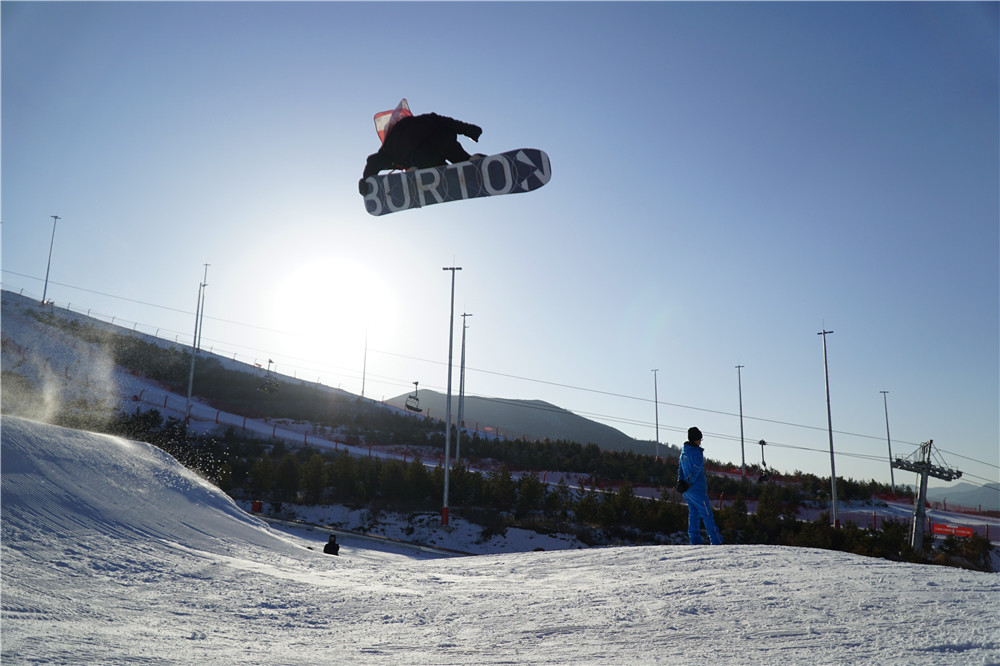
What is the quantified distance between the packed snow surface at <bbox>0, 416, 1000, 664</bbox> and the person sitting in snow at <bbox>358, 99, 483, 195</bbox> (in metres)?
5.28

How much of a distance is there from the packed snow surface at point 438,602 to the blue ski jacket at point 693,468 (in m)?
1.09

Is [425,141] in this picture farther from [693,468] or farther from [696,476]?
[696,476]

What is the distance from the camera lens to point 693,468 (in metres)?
8.98

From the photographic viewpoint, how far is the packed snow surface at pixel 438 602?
4.07 meters

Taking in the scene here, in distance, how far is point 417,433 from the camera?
42781mm

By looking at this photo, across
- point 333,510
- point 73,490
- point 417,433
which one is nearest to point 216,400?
point 417,433

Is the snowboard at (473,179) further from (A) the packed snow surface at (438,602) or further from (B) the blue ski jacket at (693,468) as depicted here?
(A) the packed snow surface at (438,602)

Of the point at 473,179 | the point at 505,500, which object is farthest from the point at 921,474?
the point at 473,179

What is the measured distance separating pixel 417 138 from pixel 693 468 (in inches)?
245

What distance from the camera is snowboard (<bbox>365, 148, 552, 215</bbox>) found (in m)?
7.50

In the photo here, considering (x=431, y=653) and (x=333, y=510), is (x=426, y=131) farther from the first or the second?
(x=333, y=510)

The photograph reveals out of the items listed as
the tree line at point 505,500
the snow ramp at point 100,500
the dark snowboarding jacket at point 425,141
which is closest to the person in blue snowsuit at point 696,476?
the dark snowboarding jacket at point 425,141

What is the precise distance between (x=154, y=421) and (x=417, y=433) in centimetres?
1675

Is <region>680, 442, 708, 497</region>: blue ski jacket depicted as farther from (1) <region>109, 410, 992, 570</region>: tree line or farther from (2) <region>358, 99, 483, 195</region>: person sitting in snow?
(1) <region>109, 410, 992, 570</region>: tree line
